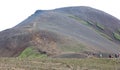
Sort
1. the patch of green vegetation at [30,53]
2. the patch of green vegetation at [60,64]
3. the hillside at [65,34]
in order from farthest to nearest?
the hillside at [65,34], the patch of green vegetation at [30,53], the patch of green vegetation at [60,64]

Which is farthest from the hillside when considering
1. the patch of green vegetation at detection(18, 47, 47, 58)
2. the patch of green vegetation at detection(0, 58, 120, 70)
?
the patch of green vegetation at detection(0, 58, 120, 70)

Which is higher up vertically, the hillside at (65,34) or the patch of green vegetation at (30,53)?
the hillside at (65,34)

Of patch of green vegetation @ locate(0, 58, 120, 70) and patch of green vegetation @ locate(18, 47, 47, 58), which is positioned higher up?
patch of green vegetation @ locate(0, 58, 120, 70)

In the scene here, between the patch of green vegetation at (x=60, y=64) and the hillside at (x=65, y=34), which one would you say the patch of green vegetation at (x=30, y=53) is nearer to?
the hillside at (x=65, y=34)

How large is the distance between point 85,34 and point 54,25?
7223 millimetres

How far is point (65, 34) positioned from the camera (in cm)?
7938

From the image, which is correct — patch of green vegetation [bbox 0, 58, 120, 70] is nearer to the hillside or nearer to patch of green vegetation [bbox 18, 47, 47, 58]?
the hillside

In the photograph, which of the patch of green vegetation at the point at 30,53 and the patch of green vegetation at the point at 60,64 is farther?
the patch of green vegetation at the point at 30,53

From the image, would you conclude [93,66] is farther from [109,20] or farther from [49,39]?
[109,20]

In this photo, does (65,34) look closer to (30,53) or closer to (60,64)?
(30,53)

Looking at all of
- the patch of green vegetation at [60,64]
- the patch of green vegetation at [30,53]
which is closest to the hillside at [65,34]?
the patch of green vegetation at [30,53]

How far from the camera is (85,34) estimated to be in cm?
8881

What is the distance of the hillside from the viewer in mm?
68875

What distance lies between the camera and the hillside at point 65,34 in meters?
68.9
